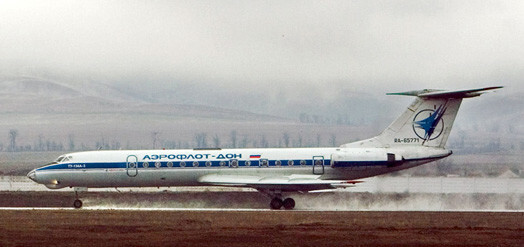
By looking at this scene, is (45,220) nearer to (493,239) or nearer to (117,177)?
(117,177)

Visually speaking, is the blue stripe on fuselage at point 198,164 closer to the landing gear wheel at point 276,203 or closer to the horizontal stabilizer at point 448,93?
the landing gear wheel at point 276,203

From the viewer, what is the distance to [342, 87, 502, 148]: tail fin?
48844mm

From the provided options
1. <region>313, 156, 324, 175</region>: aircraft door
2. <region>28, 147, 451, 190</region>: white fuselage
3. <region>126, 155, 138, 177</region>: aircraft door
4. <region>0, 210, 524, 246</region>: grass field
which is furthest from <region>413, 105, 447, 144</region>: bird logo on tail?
<region>126, 155, 138, 177</region>: aircraft door

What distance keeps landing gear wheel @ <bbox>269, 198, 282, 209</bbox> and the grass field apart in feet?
13.5

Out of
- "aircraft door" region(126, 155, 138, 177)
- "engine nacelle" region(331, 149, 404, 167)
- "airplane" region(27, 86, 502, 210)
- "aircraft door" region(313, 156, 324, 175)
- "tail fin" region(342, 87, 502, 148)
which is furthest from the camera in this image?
"aircraft door" region(126, 155, 138, 177)

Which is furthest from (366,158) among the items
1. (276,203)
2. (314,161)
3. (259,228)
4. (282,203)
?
(259,228)

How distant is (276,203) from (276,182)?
1.43 m

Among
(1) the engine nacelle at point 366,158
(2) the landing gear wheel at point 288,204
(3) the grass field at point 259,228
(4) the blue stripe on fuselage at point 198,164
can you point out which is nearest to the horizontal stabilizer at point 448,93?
(1) the engine nacelle at point 366,158

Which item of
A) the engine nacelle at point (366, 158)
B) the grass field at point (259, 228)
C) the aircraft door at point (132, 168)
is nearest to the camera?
the grass field at point (259, 228)

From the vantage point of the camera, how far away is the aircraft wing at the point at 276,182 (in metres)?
47.5

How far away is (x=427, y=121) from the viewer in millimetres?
49031

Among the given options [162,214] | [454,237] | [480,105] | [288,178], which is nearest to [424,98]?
[288,178]

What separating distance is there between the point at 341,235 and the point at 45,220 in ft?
43.5

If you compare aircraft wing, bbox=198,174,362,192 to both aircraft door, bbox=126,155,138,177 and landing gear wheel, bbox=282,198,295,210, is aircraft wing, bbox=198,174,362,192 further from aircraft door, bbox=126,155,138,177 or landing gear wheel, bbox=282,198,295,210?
aircraft door, bbox=126,155,138,177
